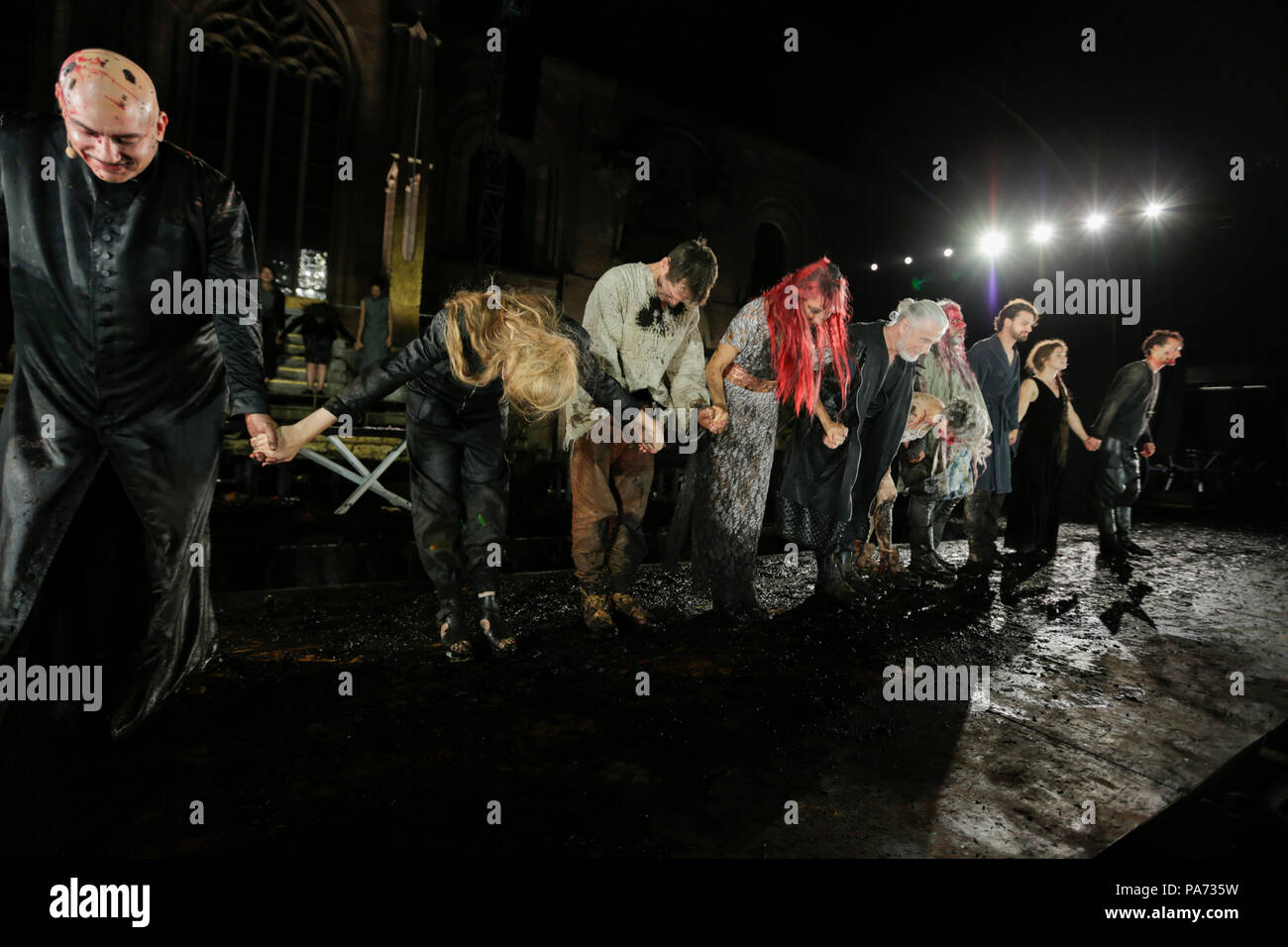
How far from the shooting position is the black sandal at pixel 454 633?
294 cm

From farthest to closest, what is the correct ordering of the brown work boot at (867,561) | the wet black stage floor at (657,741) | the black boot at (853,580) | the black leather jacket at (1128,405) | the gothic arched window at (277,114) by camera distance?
the gothic arched window at (277,114) → the black leather jacket at (1128,405) → the brown work boot at (867,561) → the black boot at (853,580) → the wet black stage floor at (657,741)

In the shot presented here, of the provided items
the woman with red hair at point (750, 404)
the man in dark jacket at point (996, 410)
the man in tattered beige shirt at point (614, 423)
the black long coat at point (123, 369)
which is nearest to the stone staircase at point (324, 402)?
the man in tattered beige shirt at point (614, 423)

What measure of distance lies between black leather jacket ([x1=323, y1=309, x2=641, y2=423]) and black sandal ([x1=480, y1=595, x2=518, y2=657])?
0.88m

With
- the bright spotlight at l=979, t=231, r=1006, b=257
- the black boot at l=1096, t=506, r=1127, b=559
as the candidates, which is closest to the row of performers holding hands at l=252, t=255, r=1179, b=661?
the black boot at l=1096, t=506, r=1127, b=559

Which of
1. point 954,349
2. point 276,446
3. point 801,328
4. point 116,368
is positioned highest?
point 954,349

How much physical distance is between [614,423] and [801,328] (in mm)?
1280

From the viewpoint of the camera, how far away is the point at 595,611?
3.44 meters

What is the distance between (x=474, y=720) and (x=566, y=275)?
17609mm

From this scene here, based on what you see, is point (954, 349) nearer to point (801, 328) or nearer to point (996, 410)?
point (996, 410)

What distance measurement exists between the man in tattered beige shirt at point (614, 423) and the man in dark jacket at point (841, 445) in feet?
3.00

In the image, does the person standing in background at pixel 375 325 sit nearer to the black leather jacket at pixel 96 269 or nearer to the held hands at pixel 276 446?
the held hands at pixel 276 446

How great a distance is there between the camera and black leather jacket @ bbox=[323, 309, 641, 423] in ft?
9.01

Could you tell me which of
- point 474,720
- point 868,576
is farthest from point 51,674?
point 868,576

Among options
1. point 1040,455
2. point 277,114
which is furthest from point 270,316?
point 1040,455
